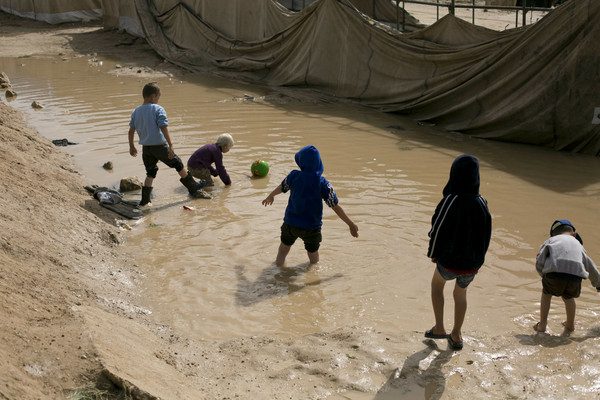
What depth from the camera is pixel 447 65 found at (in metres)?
12.9

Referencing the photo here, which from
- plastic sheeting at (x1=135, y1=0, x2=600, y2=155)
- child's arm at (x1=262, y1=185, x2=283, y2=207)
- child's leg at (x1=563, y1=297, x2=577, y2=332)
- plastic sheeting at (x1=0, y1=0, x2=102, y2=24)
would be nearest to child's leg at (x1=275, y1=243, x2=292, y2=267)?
child's arm at (x1=262, y1=185, x2=283, y2=207)

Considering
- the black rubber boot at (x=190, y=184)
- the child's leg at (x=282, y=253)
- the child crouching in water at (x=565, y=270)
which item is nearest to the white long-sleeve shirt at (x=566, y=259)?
the child crouching in water at (x=565, y=270)

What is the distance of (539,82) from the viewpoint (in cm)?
1122

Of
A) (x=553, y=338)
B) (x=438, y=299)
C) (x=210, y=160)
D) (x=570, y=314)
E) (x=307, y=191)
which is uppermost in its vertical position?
(x=307, y=191)

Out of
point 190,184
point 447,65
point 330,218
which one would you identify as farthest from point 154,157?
point 447,65

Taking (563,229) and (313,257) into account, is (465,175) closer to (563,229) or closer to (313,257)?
(563,229)

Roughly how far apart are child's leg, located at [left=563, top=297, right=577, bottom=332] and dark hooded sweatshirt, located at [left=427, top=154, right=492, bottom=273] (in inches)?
42.7

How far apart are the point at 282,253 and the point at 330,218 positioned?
4.99 ft

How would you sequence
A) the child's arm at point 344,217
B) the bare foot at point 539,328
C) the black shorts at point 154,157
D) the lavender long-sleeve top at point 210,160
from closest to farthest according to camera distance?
the bare foot at point 539,328 < the child's arm at point 344,217 < the black shorts at point 154,157 < the lavender long-sleeve top at point 210,160

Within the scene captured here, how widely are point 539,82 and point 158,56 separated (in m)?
13.9

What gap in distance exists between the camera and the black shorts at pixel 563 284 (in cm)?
513

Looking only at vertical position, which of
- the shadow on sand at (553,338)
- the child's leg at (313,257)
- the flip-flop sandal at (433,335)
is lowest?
the shadow on sand at (553,338)

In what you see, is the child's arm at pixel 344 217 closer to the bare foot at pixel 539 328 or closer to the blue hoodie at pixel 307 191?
the blue hoodie at pixel 307 191

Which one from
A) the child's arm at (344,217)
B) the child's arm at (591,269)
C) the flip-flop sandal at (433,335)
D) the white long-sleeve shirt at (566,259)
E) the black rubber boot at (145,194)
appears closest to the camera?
the flip-flop sandal at (433,335)
